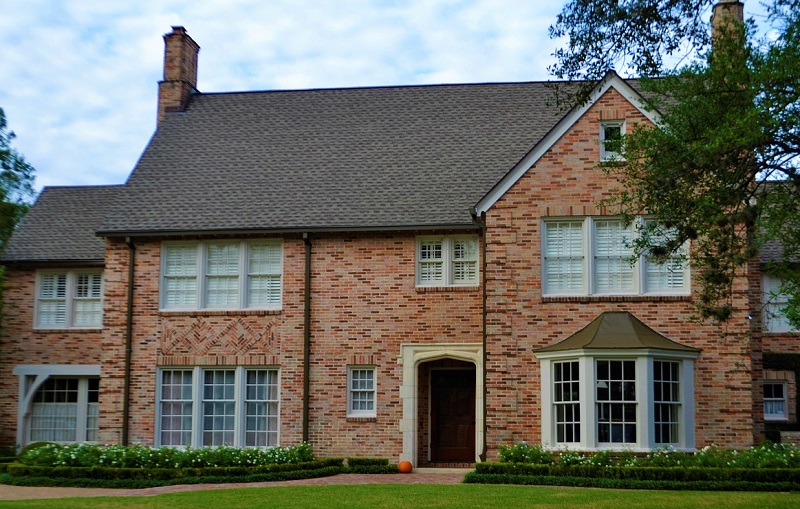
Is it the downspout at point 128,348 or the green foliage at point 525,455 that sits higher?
the downspout at point 128,348

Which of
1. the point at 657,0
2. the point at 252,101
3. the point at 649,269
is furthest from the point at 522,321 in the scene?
the point at 252,101

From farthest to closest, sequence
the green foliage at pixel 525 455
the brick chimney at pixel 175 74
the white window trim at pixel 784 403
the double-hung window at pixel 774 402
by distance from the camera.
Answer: the brick chimney at pixel 175 74 → the double-hung window at pixel 774 402 → the white window trim at pixel 784 403 → the green foliage at pixel 525 455

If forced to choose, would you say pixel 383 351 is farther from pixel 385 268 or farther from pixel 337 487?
pixel 337 487

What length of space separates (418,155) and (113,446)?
34.3 feet

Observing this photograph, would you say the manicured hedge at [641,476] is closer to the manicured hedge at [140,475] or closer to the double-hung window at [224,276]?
the manicured hedge at [140,475]

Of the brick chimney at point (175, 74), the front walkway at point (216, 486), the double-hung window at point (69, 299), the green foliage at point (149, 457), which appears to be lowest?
the front walkway at point (216, 486)

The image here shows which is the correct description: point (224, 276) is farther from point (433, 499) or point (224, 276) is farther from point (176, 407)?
point (433, 499)

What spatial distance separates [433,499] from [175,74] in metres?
17.0

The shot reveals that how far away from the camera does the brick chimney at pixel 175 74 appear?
29.0 meters

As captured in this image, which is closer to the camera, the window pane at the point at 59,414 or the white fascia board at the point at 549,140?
the white fascia board at the point at 549,140

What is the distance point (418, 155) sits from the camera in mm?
26109

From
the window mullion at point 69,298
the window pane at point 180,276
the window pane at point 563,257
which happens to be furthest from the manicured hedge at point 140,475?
the window pane at point 563,257

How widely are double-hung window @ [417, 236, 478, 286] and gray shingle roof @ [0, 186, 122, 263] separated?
8.81 meters

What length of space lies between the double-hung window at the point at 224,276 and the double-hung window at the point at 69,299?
3172 millimetres
